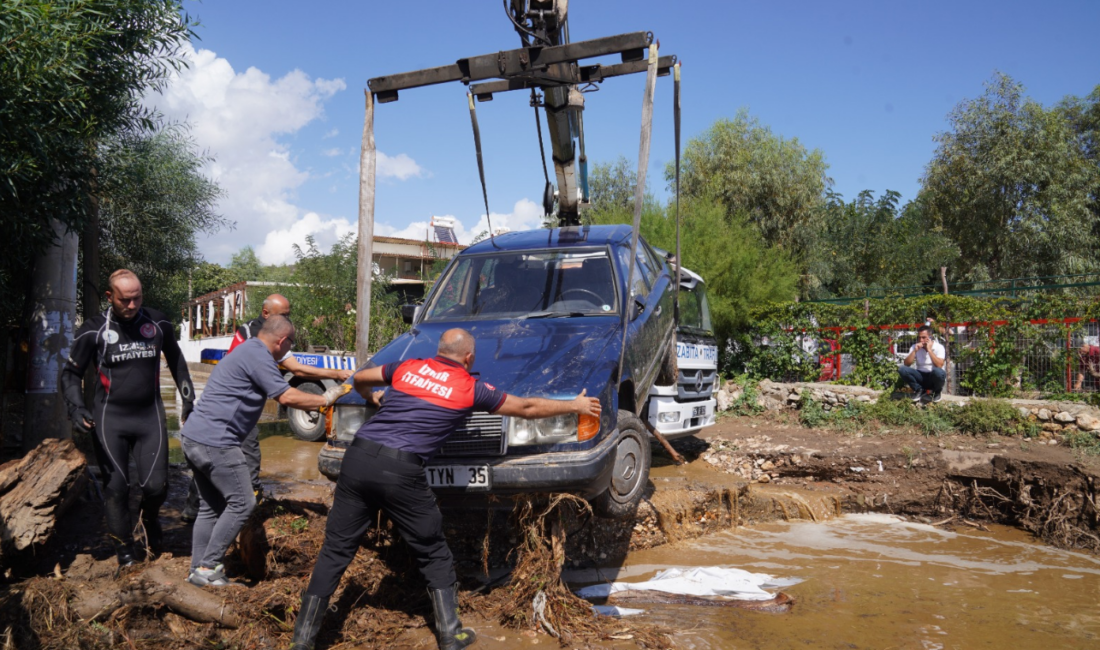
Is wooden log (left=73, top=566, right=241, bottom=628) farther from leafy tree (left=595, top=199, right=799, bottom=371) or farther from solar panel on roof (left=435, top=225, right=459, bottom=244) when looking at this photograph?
solar panel on roof (left=435, top=225, right=459, bottom=244)

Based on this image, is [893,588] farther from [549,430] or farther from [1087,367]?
[1087,367]

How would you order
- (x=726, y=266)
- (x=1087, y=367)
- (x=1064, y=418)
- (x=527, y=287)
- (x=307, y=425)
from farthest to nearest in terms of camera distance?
(x=726, y=266) → (x=1087, y=367) → (x=307, y=425) → (x=1064, y=418) → (x=527, y=287)

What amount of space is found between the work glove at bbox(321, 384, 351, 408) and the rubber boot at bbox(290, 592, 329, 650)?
1.12 metres

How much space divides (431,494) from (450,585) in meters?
0.53

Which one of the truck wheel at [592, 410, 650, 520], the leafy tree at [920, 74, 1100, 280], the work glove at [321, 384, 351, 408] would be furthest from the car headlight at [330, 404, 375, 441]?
the leafy tree at [920, 74, 1100, 280]

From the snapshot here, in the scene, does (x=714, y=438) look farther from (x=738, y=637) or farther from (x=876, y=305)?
(x=738, y=637)

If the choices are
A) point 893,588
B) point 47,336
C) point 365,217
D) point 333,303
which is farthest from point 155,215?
point 893,588

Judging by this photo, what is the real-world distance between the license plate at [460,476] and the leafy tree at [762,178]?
23.5m

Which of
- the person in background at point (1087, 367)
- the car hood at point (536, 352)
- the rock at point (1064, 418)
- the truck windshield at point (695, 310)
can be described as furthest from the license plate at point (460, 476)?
the person in background at point (1087, 367)

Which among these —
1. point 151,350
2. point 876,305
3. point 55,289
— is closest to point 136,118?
point 55,289

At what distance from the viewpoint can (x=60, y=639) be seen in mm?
3613

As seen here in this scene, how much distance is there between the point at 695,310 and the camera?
27.5 feet

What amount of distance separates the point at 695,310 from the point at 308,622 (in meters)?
5.77

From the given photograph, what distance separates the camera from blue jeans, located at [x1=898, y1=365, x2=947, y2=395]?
35.0 ft
